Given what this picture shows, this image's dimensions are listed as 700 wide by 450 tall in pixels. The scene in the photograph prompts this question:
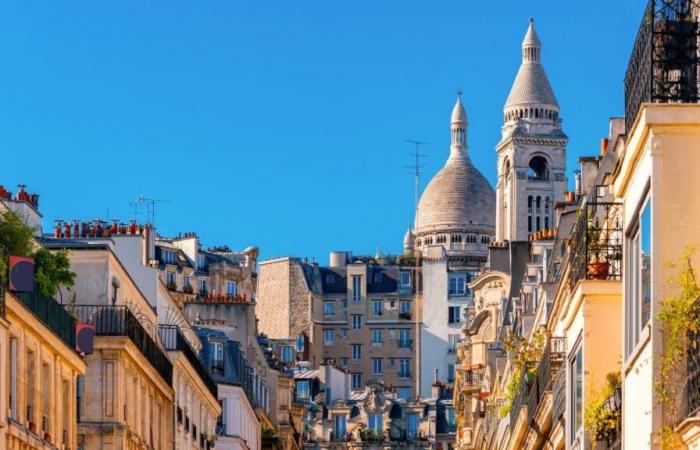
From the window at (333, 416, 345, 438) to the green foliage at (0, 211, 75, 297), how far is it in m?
140

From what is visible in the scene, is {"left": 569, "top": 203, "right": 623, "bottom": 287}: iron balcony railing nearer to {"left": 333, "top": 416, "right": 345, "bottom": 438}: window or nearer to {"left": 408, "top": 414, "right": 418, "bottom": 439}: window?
{"left": 408, "top": 414, "right": 418, "bottom": 439}: window

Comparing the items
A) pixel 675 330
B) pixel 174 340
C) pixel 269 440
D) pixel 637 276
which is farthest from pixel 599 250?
pixel 269 440

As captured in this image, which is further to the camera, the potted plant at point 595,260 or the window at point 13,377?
the window at point 13,377

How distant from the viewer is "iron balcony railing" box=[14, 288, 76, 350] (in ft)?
140

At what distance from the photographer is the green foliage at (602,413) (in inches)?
1043

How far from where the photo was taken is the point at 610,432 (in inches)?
1051

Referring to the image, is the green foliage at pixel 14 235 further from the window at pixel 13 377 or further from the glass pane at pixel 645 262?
the glass pane at pixel 645 262

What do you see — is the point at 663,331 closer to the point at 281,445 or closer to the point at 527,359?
the point at 527,359

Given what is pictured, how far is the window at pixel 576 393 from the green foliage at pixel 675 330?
8.08 metres

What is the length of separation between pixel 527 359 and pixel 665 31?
24.3m

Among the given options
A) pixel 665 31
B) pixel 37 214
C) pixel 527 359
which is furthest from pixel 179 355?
pixel 665 31

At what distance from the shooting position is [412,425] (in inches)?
7382

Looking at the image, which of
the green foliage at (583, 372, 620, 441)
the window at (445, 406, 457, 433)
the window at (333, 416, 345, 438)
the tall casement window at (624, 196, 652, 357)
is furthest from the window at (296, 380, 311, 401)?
the tall casement window at (624, 196, 652, 357)

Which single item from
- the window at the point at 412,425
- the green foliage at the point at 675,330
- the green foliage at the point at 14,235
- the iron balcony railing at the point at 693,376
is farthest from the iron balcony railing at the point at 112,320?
the window at the point at 412,425
